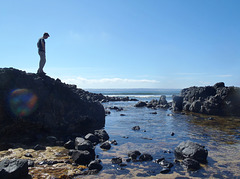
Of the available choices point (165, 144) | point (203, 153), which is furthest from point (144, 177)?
point (165, 144)

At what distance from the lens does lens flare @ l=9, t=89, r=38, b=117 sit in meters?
14.6

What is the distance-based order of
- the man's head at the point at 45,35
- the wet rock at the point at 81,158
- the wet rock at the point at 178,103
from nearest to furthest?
the wet rock at the point at 81,158 → the man's head at the point at 45,35 → the wet rock at the point at 178,103

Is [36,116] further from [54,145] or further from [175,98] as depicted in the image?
[175,98]

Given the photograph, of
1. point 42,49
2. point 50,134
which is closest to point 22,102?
point 50,134

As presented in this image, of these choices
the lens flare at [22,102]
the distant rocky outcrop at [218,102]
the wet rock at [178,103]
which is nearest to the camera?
the lens flare at [22,102]

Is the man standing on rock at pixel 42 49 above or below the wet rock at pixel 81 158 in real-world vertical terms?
above

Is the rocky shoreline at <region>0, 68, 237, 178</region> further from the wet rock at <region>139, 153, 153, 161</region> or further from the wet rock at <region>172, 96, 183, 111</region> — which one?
the wet rock at <region>172, 96, 183, 111</region>

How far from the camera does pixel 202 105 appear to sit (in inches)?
1518

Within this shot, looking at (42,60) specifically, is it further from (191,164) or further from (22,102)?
(191,164)

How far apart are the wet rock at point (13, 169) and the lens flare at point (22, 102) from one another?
269 inches

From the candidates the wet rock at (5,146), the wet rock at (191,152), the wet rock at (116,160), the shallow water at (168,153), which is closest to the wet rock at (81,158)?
the shallow water at (168,153)

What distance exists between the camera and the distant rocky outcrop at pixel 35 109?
14242 mm

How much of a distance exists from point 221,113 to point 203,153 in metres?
27.0

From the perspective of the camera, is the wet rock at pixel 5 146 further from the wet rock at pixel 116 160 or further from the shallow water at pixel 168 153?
the wet rock at pixel 116 160
